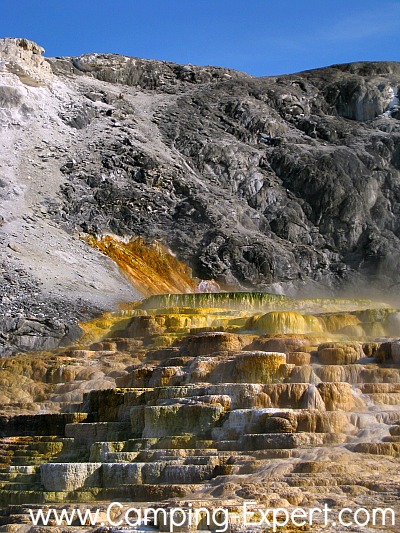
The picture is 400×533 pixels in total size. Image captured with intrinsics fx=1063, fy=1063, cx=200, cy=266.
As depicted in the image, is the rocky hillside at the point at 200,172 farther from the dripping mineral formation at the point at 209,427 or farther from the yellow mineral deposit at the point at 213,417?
the dripping mineral formation at the point at 209,427

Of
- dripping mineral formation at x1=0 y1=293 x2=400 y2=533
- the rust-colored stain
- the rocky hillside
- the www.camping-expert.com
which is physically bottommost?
the www.camping-expert.com

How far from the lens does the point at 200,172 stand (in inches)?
1843

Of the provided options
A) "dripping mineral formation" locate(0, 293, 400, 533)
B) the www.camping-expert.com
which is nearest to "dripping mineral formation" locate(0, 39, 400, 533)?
"dripping mineral formation" locate(0, 293, 400, 533)

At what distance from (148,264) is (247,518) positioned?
2770 centimetres

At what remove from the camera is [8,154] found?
4206 centimetres

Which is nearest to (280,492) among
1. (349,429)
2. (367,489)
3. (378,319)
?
(367,489)

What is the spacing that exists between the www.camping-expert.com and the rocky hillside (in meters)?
19.1

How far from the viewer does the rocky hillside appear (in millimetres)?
39469

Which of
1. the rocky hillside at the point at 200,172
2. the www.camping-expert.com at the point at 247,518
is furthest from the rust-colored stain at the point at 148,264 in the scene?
the www.camping-expert.com at the point at 247,518

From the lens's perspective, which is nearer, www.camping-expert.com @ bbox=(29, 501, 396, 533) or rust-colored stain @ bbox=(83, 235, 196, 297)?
www.camping-expert.com @ bbox=(29, 501, 396, 533)

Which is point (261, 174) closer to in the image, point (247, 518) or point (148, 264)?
point (148, 264)

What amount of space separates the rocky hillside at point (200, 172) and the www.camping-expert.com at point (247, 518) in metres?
19.1

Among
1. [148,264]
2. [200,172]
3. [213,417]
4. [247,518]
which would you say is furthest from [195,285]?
[247,518]

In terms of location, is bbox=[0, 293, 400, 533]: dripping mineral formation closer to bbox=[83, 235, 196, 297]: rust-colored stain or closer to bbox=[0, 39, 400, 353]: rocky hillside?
bbox=[0, 39, 400, 353]: rocky hillside
